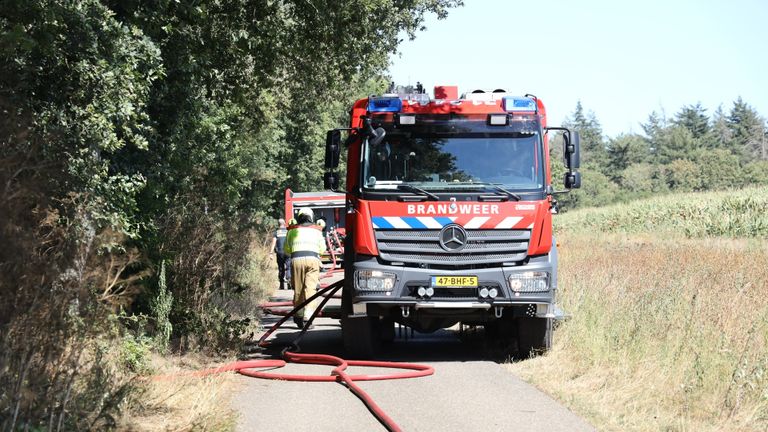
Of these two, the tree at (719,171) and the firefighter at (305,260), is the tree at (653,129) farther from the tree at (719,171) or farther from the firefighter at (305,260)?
the firefighter at (305,260)

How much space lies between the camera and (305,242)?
1480 centimetres

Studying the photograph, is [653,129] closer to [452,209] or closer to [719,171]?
[719,171]

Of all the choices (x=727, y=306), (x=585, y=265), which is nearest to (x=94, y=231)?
(x=727, y=306)

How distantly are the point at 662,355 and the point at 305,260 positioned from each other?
6.19 meters

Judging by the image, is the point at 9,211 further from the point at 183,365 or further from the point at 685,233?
the point at 685,233

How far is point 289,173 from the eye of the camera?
1852 inches

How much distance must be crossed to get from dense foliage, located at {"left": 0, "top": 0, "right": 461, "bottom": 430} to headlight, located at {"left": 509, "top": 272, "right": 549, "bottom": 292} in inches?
147

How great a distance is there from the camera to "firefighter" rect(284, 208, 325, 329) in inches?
579

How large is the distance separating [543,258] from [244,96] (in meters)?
8.07

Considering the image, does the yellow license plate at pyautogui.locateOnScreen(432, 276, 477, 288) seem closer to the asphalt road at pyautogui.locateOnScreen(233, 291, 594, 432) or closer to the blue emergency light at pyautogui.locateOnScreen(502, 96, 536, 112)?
the asphalt road at pyautogui.locateOnScreen(233, 291, 594, 432)

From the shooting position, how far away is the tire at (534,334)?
11.9m

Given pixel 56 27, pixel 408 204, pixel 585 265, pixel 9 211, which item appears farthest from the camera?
pixel 585 265

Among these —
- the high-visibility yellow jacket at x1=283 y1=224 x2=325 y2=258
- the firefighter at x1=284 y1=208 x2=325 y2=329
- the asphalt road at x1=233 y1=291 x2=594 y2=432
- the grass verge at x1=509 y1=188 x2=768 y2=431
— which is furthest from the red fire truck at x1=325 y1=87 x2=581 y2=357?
the high-visibility yellow jacket at x1=283 y1=224 x2=325 y2=258

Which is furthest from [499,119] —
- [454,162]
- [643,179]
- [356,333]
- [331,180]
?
[643,179]
